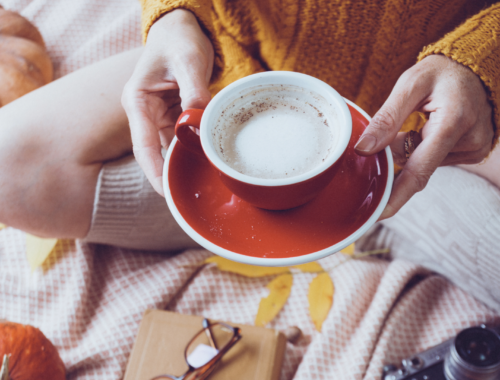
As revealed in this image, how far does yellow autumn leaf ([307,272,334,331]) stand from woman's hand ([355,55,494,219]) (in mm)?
388

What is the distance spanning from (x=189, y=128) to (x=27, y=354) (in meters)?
0.53

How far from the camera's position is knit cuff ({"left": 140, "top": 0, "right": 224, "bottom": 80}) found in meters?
0.71

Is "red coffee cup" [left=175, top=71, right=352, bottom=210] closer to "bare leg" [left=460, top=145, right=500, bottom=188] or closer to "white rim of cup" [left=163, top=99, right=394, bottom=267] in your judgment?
"white rim of cup" [left=163, top=99, right=394, bottom=267]

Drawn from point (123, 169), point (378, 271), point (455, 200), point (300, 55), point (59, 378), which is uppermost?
point (300, 55)

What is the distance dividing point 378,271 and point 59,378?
70 centimetres

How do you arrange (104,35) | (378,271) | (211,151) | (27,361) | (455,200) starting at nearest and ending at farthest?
(211,151) → (27,361) → (455,200) → (378,271) → (104,35)

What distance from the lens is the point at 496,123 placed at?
2.11 ft

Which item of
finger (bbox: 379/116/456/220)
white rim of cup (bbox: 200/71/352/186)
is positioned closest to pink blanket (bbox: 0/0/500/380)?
finger (bbox: 379/116/456/220)

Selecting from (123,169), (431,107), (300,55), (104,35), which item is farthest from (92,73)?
(431,107)

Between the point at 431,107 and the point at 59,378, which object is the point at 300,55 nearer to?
the point at 431,107

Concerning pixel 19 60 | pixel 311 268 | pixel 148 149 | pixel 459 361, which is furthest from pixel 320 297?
pixel 19 60

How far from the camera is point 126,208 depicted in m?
0.88

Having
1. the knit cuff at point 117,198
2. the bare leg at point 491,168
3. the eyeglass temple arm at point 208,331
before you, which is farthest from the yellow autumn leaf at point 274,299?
the bare leg at point 491,168

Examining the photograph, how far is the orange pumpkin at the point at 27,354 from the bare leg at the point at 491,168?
0.91 metres
